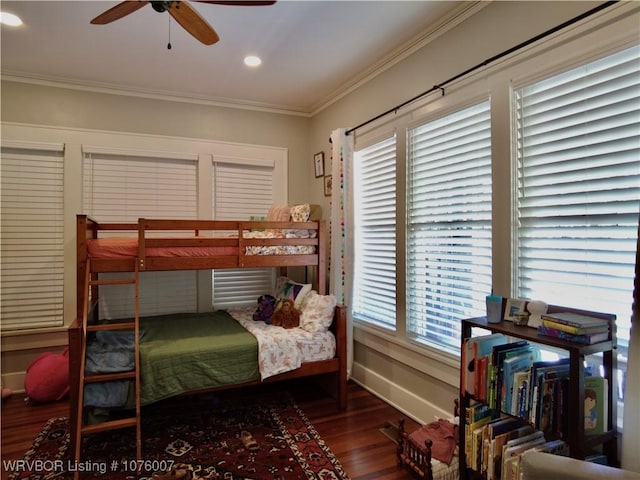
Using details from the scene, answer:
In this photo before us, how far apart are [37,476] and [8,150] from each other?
2.75m

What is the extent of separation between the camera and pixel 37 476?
7.10 ft

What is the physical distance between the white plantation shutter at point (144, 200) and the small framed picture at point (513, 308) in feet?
10.1

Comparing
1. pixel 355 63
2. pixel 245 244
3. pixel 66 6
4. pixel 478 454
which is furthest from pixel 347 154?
pixel 478 454

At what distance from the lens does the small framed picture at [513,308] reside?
1.80 meters

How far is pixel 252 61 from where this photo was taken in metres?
3.21

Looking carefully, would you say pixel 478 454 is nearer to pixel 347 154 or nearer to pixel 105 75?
pixel 347 154

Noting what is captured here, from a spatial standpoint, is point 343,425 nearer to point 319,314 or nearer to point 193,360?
point 319,314

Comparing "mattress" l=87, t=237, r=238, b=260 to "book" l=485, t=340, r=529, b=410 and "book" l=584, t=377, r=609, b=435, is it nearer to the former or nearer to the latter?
"book" l=485, t=340, r=529, b=410

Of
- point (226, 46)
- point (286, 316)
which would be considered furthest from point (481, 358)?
point (226, 46)

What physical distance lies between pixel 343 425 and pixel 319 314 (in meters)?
0.84

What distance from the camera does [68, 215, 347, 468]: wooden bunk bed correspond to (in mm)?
2399

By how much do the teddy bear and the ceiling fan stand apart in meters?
2.11

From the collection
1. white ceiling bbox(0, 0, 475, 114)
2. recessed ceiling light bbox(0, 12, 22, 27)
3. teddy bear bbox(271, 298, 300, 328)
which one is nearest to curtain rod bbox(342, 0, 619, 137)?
white ceiling bbox(0, 0, 475, 114)

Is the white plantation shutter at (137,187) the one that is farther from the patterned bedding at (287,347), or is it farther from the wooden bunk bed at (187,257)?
the patterned bedding at (287,347)
